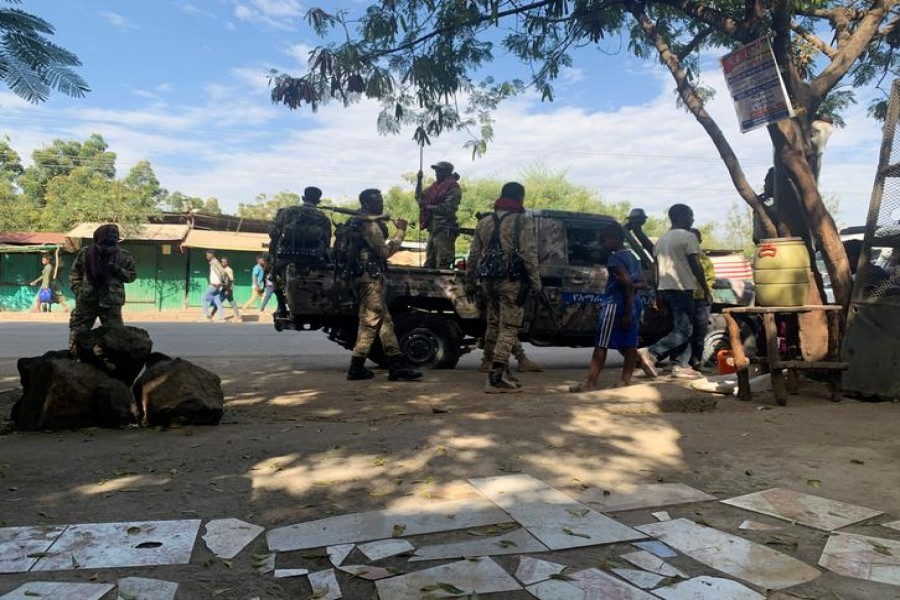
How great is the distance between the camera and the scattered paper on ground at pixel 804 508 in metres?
2.92

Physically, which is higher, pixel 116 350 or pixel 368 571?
pixel 116 350

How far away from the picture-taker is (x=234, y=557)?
2.54 metres

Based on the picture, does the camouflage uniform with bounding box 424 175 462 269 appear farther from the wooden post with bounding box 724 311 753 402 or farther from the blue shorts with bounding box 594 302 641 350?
the wooden post with bounding box 724 311 753 402

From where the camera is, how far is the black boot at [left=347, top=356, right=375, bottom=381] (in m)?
6.66

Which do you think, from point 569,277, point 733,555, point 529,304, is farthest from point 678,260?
point 733,555

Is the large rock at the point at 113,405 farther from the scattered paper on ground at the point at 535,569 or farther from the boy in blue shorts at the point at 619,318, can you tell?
the boy in blue shorts at the point at 619,318

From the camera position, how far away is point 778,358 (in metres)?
5.58

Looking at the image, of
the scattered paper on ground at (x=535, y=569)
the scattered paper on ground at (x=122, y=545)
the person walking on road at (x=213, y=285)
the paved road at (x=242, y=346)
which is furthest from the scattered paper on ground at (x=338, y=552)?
the person walking on road at (x=213, y=285)

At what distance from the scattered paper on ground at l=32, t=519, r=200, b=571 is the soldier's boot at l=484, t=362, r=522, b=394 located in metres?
3.57

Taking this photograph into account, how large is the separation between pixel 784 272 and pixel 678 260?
1543mm

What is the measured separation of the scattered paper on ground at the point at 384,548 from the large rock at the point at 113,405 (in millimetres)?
2917

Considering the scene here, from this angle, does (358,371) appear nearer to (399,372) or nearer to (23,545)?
(399,372)

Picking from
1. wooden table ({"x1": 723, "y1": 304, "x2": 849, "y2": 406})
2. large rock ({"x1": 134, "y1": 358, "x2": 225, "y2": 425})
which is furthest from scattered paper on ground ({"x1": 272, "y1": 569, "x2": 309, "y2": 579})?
wooden table ({"x1": 723, "y1": 304, "x2": 849, "y2": 406})

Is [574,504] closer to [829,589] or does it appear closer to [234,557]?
[829,589]
